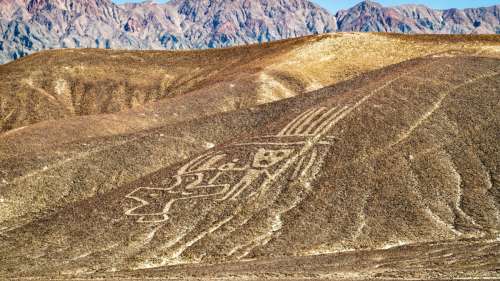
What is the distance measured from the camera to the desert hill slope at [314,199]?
32500 mm

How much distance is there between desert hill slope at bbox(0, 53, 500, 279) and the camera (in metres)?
32.5

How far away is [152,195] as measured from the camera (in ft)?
145

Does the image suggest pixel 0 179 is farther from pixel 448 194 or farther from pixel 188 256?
pixel 448 194

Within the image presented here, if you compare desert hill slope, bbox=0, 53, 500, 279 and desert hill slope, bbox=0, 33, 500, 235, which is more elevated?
desert hill slope, bbox=0, 53, 500, 279

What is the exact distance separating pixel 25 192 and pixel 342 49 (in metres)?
76.6

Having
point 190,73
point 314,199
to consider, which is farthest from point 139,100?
point 314,199

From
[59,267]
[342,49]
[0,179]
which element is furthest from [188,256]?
[342,49]

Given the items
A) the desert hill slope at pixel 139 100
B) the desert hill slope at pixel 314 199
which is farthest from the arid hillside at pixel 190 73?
the desert hill slope at pixel 314 199

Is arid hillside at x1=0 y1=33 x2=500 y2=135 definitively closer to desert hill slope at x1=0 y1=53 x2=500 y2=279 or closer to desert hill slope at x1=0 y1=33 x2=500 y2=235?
desert hill slope at x1=0 y1=33 x2=500 y2=235

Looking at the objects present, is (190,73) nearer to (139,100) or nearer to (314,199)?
(139,100)

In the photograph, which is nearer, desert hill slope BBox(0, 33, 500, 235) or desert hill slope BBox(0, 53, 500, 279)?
desert hill slope BBox(0, 53, 500, 279)

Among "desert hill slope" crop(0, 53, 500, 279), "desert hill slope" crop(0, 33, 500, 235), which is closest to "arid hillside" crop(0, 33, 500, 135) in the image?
"desert hill slope" crop(0, 33, 500, 235)

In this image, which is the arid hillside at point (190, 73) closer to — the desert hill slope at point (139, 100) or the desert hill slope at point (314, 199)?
the desert hill slope at point (139, 100)

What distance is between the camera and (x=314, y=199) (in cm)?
4081
